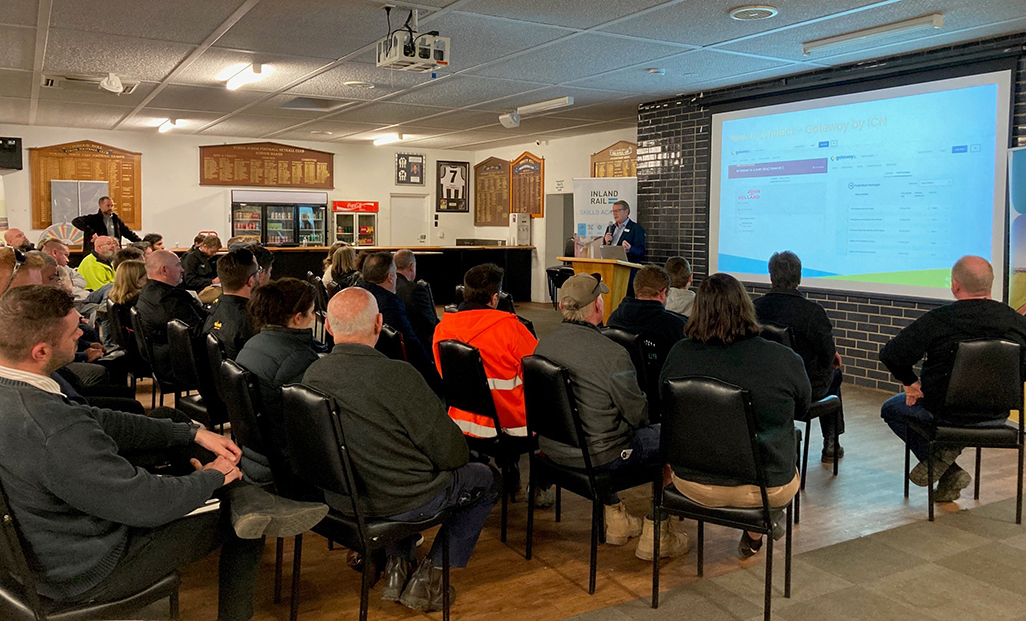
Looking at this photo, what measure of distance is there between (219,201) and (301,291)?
34.8 ft

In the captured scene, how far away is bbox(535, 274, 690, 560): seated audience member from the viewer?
2.94 metres

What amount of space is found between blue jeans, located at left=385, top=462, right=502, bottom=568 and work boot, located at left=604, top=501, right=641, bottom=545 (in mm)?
731

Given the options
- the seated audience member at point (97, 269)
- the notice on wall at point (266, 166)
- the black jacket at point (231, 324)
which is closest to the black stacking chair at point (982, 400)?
the black jacket at point (231, 324)

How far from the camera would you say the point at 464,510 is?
110 inches

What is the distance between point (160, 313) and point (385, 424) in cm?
283

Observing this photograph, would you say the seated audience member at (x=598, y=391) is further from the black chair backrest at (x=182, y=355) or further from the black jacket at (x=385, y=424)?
the black chair backrest at (x=182, y=355)

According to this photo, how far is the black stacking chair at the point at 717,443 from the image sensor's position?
2.57 m

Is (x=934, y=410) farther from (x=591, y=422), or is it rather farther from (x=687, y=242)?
(x=687, y=242)

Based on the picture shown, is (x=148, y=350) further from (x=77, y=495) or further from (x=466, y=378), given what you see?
(x=77, y=495)

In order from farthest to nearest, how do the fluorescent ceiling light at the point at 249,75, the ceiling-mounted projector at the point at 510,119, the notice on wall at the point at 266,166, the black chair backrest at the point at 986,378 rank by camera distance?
the notice on wall at the point at 266,166, the ceiling-mounted projector at the point at 510,119, the fluorescent ceiling light at the point at 249,75, the black chair backrest at the point at 986,378

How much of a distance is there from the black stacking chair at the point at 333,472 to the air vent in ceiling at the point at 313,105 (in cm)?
729

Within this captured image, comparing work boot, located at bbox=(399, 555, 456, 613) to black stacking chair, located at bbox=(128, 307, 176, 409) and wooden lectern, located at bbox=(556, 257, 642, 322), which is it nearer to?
black stacking chair, located at bbox=(128, 307, 176, 409)

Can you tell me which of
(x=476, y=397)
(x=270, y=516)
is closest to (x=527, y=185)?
(x=476, y=397)

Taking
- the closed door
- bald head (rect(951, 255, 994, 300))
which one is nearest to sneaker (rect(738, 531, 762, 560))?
bald head (rect(951, 255, 994, 300))
